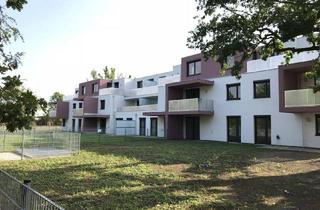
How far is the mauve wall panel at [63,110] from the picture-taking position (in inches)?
2534

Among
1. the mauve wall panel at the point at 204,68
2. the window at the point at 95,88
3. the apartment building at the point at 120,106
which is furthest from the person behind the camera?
the window at the point at 95,88

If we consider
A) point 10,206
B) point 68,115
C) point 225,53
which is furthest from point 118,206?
point 68,115

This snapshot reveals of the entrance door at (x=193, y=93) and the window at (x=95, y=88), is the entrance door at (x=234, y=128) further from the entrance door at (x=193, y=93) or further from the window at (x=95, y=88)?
the window at (x=95, y=88)

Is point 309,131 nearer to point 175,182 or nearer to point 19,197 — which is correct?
point 175,182

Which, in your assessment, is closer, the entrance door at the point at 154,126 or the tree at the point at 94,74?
the entrance door at the point at 154,126

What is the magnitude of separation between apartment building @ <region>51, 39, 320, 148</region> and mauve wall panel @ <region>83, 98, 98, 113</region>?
524 inches

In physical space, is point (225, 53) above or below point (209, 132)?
above

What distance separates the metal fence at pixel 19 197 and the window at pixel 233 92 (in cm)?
2483

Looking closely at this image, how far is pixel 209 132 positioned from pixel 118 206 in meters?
24.6

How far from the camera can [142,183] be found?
1058cm

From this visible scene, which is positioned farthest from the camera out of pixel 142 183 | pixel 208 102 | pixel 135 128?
pixel 135 128

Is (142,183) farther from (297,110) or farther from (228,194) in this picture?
(297,110)

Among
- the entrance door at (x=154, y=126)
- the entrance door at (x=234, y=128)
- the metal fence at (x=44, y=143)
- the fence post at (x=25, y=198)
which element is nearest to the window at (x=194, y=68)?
the entrance door at (x=234, y=128)

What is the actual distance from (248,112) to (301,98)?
19.2ft
